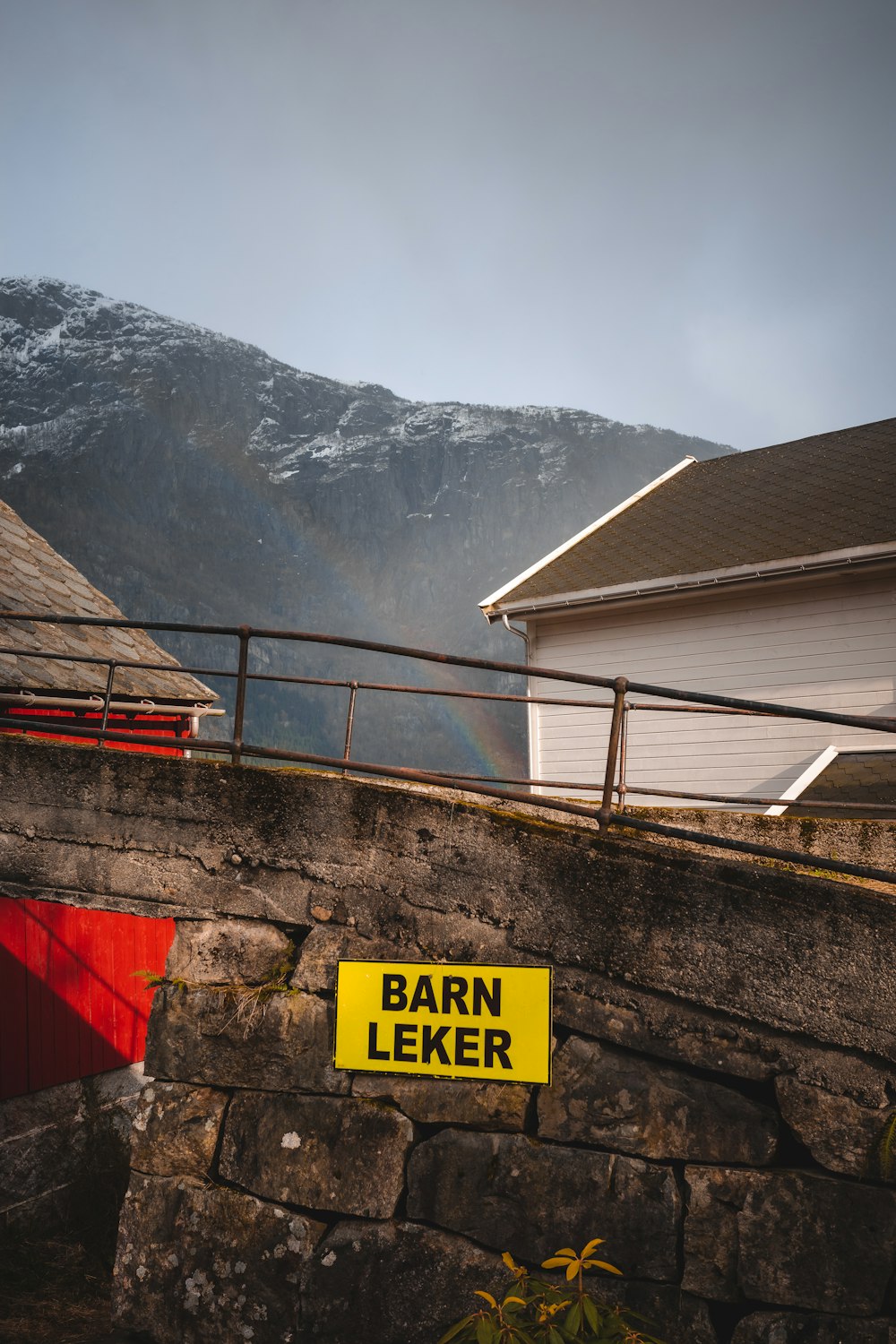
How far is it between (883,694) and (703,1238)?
21.5ft

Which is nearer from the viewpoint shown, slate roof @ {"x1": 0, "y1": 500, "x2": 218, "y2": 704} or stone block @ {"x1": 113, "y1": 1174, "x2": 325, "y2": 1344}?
stone block @ {"x1": 113, "y1": 1174, "x2": 325, "y2": 1344}

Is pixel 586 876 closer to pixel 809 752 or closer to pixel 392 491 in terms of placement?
pixel 809 752

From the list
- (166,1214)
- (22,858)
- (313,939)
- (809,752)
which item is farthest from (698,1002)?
(809,752)

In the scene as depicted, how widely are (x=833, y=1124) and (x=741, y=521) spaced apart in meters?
8.50

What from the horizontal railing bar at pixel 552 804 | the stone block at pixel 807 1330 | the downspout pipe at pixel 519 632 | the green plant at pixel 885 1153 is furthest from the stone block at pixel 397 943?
the downspout pipe at pixel 519 632

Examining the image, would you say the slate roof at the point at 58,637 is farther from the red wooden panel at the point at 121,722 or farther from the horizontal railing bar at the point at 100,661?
the red wooden panel at the point at 121,722

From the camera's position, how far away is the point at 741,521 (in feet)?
36.3

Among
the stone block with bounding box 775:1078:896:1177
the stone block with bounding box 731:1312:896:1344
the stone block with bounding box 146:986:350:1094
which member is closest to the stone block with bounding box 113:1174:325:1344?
the stone block with bounding box 146:986:350:1094

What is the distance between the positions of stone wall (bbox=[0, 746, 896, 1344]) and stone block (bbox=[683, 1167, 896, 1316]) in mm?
11

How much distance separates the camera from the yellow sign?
4.09 metres

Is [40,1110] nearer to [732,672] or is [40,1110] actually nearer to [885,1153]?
[885,1153]

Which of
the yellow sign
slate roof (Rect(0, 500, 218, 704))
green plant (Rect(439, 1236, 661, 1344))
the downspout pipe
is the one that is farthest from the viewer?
the downspout pipe

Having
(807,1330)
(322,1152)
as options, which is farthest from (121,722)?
(807,1330)

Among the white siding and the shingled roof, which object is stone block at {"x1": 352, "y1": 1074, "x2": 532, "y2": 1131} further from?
the shingled roof
